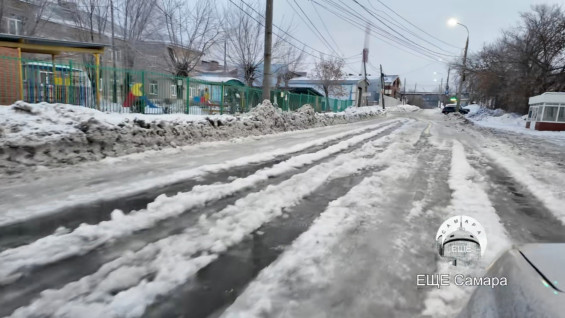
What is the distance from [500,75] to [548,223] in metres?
46.0

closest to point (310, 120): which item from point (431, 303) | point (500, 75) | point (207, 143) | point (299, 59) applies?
point (207, 143)

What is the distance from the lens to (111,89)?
14.1 meters

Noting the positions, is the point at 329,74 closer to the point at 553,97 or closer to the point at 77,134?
the point at 553,97

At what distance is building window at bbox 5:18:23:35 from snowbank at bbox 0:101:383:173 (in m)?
24.0

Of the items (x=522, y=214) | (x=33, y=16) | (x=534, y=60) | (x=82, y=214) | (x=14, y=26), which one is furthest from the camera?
(x=534, y=60)

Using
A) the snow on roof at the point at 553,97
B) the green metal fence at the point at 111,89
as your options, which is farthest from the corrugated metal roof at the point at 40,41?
the snow on roof at the point at 553,97

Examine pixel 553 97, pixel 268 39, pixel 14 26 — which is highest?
pixel 14 26

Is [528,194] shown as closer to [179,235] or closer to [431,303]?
[431,303]

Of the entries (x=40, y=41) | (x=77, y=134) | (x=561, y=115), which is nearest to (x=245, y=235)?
(x=77, y=134)

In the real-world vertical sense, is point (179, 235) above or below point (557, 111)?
below

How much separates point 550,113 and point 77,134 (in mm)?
28559

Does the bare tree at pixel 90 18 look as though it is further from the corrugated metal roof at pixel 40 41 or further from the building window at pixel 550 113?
the building window at pixel 550 113

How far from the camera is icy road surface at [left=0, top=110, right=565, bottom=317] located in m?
2.28

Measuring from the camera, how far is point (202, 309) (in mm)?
2193
